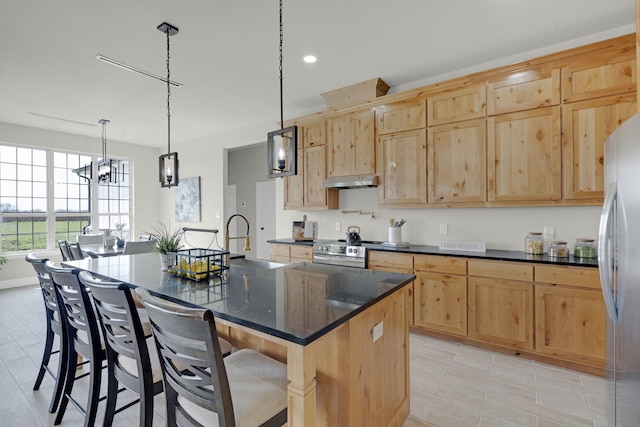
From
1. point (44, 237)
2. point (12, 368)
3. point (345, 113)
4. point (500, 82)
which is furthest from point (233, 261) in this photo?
A: point (44, 237)

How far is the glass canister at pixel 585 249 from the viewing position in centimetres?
267

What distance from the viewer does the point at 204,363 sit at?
1.06 meters

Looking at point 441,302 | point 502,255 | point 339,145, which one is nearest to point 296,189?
point 339,145

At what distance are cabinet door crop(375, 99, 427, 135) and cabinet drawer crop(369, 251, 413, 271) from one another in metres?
1.44

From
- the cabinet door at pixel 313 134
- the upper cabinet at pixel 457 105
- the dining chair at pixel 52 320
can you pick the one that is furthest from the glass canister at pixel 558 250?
the dining chair at pixel 52 320

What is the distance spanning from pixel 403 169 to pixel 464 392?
2.26m

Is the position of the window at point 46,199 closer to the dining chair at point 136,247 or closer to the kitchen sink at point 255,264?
the dining chair at point 136,247

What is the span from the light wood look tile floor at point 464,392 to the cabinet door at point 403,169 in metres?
1.57

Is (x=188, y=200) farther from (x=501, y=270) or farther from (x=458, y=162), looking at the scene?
(x=501, y=270)

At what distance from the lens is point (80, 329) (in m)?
1.80

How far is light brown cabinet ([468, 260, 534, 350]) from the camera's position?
2699mm

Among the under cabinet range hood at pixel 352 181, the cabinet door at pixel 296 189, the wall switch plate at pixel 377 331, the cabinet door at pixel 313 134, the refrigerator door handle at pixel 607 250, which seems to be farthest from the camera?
the cabinet door at pixel 296 189

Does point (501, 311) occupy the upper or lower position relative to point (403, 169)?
lower

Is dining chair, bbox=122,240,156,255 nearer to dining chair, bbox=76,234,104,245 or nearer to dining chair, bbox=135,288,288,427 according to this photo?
dining chair, bbox=76,234,104,245
